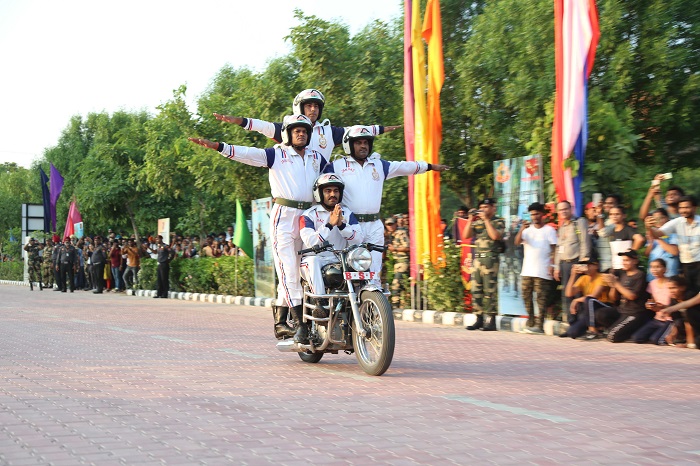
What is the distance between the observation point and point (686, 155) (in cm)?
2453

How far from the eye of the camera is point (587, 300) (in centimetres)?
1288

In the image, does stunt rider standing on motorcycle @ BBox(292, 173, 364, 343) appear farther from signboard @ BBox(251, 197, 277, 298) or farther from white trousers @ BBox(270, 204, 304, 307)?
signboard @ BBox(251, 197, 277, 298)

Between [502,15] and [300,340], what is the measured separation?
17679mm

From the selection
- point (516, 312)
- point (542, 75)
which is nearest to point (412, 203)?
point (516, 312)

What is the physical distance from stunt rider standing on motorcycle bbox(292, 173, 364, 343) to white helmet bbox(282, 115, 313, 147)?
0.59 m

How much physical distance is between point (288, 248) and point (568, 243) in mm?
5453

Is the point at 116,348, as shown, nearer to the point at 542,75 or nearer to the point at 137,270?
the point at 542,75

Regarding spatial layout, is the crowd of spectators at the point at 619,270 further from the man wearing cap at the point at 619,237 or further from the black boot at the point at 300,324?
the black boot at the point at 300,324

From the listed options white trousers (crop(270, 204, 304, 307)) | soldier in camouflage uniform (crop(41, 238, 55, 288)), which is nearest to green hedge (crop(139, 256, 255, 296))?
soldier in camouflage uniform (crop(41, 238, 55, 288))

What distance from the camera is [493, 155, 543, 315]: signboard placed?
580 inches

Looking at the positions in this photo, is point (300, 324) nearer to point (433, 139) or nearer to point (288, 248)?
point (288, 248)

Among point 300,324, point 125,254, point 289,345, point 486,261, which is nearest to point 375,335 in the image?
point 300,324

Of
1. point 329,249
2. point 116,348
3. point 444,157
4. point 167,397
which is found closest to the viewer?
point 167,397

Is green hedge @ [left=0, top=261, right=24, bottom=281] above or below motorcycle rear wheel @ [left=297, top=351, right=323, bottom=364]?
above
